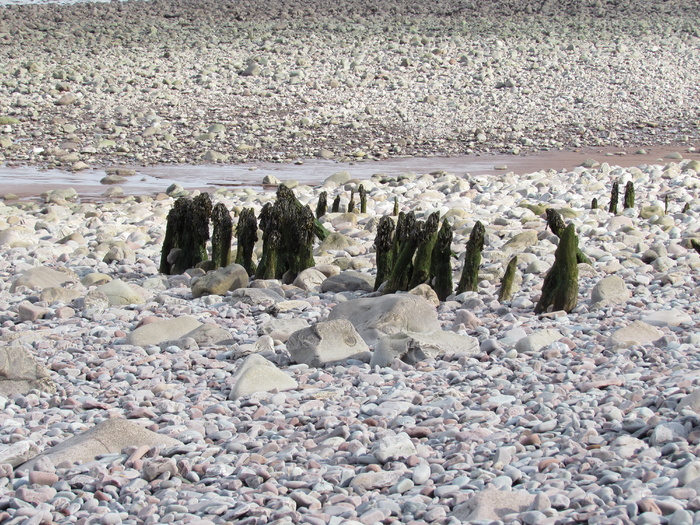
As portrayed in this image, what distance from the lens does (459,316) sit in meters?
6.16

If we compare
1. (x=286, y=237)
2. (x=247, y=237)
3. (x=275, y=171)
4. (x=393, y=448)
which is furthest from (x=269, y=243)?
(x=275, y=171)

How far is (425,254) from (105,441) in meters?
3.67

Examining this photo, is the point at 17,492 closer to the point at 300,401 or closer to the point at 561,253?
the point at 300,401

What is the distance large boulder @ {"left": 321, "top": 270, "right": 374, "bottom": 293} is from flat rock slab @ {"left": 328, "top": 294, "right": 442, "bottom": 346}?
4.28 ft

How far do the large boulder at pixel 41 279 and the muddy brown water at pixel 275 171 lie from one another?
6.32 m

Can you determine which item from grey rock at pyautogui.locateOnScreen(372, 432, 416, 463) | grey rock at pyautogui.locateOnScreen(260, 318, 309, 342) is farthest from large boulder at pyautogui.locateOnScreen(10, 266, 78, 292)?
grey rock at pyautogui.locateOnScreen(372, 432, 416, 463)

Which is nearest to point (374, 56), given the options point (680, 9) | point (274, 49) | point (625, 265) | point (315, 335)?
point (274, 49)

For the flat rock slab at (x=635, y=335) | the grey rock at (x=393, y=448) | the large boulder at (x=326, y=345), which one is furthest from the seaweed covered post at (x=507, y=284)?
the grey rock at (x=393, y=448)

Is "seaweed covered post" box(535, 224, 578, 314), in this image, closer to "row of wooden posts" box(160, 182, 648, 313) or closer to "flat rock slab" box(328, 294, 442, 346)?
"row of wooden posts" box(160, 182, 648, 313)

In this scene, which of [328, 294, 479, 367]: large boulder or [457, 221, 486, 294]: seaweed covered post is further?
[457, 221, 486, 294]: seaweed covered post

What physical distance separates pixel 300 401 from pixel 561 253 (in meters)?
2.64

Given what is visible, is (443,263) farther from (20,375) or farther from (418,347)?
(20,375)

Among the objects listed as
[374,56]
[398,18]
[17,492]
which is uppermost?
[398,18]

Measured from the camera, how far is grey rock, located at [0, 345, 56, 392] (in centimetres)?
487
